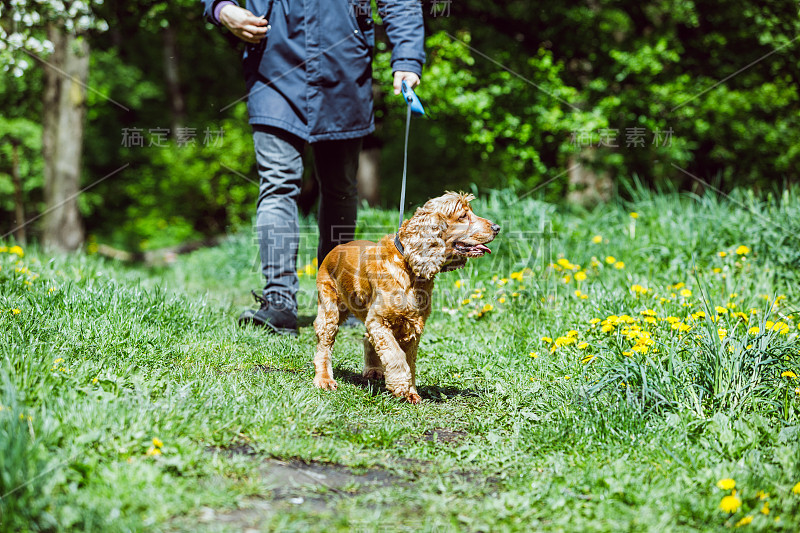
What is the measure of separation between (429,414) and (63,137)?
865cm

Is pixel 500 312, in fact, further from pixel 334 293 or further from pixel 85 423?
pixel 85 423

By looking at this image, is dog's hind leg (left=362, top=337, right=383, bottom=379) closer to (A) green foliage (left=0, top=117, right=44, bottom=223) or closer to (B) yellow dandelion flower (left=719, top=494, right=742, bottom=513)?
(B) yellow dandelion flower (left=719, top=494, right=742, bottom=513)

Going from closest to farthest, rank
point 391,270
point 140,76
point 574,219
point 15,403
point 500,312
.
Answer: point 15,403 < point 391,270 < point 500,312 < point 574,219 < point 140,76

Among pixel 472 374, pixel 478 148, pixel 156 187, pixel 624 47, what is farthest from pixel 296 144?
pixel 156 187

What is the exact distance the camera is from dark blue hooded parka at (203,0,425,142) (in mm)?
3779

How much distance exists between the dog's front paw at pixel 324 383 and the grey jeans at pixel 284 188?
845 millimetres

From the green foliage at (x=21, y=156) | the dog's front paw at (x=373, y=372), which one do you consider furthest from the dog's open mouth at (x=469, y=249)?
the green foliage at (x=21, y=156)

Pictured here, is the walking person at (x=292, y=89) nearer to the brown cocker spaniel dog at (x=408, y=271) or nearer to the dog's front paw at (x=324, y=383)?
the dog's front paw at (x=324, y=383)

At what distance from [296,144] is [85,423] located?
218 centimetres

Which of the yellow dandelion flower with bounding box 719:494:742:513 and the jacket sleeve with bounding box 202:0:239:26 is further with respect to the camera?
the jacket sleeve with bounding box 202:0:239:26

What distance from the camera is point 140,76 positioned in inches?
702

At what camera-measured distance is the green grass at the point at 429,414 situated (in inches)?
76.9

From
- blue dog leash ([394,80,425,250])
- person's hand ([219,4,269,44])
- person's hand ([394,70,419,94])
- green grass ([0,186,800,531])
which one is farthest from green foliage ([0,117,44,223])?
blue dog leash ([394,80,425,250])

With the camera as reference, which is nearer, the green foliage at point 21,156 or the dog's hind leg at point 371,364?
the dog's hind leg at point 371,364
